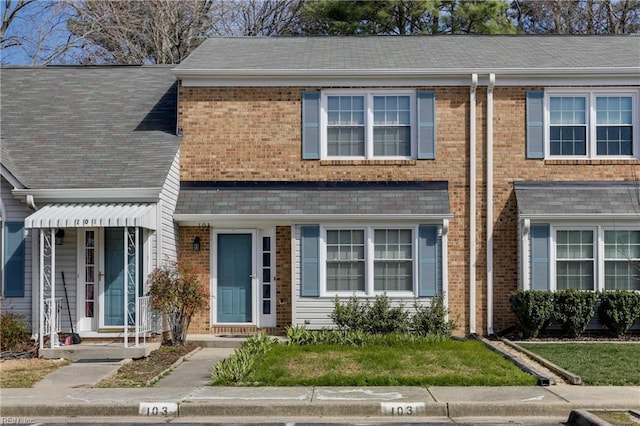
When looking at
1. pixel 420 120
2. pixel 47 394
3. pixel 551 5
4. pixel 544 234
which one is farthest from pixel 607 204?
pixel 551 5

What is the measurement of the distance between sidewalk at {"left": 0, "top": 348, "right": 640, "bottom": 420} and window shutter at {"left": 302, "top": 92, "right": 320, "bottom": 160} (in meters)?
6.95

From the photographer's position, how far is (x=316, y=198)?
1683cm

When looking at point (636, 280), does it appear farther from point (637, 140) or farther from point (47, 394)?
point (47, 394)

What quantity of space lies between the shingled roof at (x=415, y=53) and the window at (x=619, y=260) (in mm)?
3500

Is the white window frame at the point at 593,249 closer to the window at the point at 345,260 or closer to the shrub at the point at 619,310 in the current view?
the shrub at the point at 619,310

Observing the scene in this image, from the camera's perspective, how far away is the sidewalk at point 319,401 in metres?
10.1

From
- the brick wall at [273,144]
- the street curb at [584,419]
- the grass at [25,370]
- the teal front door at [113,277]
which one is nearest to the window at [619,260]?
the brick wall at [273,144]

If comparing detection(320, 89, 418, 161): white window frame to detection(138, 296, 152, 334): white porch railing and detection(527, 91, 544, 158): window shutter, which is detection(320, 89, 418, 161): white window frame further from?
detection(138, 296, 152, 334): white porch railing

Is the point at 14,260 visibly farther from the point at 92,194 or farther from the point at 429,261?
the point at 429,261

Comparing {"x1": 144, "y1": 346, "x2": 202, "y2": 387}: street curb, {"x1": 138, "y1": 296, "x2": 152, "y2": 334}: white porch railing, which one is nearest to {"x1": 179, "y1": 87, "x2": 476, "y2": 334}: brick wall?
{"x1": 138, "y1": 296, "x2": 152, "y2": 334}: white porch railing

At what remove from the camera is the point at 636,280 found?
16688 millimetres

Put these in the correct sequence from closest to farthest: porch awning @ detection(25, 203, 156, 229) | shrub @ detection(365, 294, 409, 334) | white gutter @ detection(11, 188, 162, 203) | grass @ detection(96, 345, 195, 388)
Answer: grass @ detection(96, 345, 195, 388)
porch awning @ detection(25, 203, 156, 229)
white gutter @ detection(11, 188, 162, 203)
shrub @ detection(365, 294, 409, 334)

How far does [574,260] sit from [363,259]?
Result: 171 inches

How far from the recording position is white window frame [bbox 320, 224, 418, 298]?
54.3 feet
